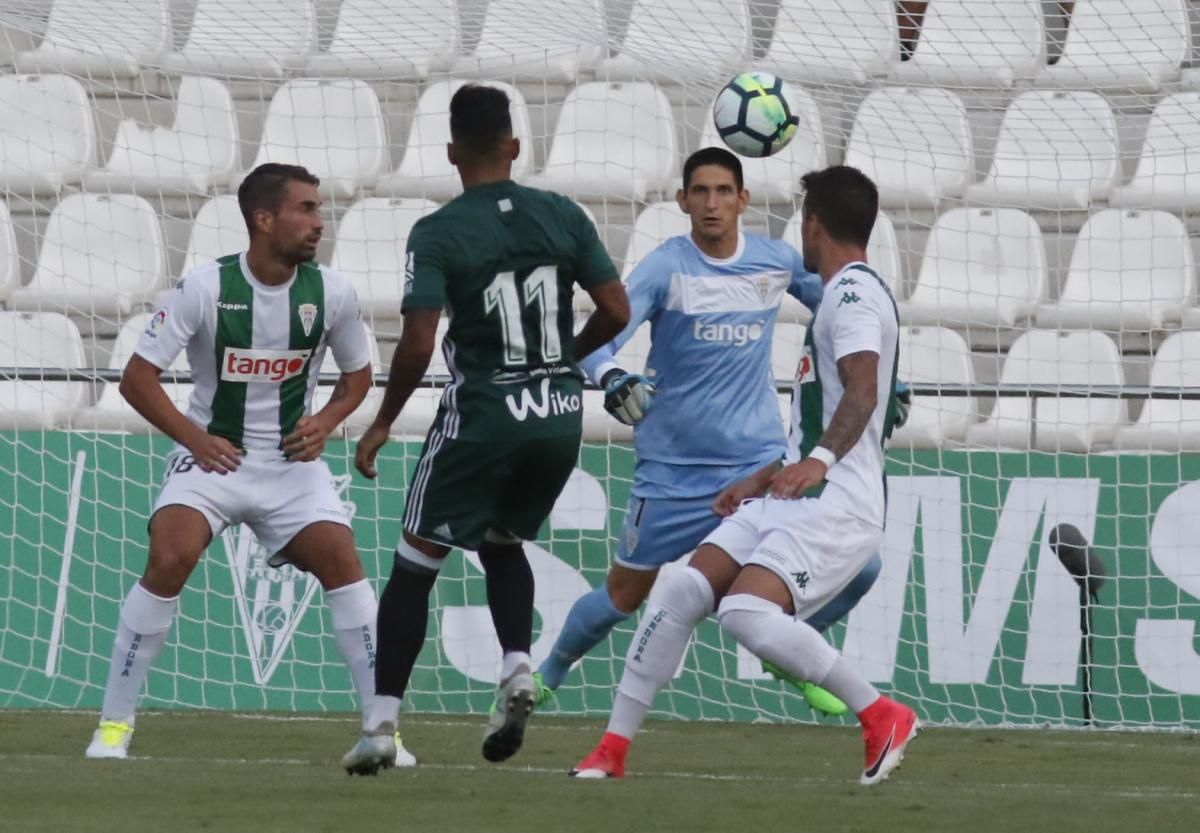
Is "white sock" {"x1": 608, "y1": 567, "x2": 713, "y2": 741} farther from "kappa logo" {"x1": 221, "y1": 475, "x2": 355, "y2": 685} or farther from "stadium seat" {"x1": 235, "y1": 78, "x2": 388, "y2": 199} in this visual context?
"stadium seat" {"x1": 235, "y1": 78, "x2": 388, "y2": 199}

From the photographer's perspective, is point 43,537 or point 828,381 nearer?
point 828,381

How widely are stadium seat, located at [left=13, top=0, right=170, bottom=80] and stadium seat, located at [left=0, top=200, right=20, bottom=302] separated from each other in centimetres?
100

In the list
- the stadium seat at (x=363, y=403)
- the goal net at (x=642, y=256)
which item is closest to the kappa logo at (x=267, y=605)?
the goal net at (x=642, y=256)

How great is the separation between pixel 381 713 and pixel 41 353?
5.06m

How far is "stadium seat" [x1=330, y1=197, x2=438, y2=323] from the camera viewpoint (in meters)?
10.8

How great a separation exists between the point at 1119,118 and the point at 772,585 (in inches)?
257

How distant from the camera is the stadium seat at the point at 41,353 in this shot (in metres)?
9.99

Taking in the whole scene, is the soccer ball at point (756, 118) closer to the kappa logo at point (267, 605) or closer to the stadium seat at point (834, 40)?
the kappa logo at point (267, 605)

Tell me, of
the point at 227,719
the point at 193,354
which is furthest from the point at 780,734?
the point at 193,354

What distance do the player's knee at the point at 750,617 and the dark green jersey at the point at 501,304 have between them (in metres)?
0.71

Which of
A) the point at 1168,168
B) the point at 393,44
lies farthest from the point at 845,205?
the point at 393,44

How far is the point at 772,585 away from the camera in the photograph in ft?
19.4

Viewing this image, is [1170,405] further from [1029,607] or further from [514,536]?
[514,536]

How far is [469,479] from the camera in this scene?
602cm
